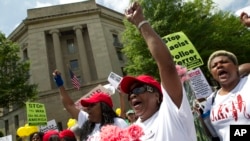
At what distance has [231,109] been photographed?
267 cm

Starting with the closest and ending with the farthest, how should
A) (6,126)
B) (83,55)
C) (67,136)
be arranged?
(67,136)
(83,55)
(6,126)

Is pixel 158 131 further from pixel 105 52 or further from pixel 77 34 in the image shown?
pixel 77 34

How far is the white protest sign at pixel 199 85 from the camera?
16.8 feet

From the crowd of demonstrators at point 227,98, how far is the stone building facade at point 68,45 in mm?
29120

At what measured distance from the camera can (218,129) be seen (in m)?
2.77

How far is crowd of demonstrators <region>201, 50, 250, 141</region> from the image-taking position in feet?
8.61

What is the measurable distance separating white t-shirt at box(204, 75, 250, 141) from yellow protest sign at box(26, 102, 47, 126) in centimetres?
648

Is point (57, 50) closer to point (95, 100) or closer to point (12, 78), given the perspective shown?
point (12, 78)

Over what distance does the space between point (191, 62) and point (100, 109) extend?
2.62 meters

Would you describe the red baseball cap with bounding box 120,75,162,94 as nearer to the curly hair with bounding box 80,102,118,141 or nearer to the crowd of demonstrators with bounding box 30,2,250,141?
the crowd of demonstrators with bounding box 30,2,250,141

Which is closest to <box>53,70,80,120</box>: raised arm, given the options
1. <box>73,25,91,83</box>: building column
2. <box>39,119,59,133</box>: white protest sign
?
<box>39,119,59,133</box>: white protest sign

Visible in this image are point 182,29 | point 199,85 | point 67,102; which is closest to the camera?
point 67,102

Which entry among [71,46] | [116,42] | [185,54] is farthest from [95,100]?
[71,46]

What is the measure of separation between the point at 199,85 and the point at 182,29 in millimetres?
15567
